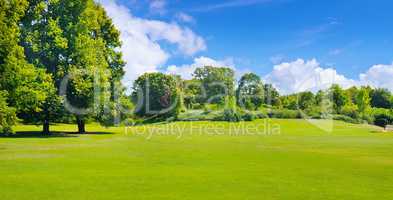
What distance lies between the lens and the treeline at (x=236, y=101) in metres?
95.3

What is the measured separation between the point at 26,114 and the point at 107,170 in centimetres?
3391

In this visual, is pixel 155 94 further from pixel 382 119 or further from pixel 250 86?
pixel 382 119

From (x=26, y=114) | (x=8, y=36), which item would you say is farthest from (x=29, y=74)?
(x=26, y=114)

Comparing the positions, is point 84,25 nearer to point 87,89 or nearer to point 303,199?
point 87,89

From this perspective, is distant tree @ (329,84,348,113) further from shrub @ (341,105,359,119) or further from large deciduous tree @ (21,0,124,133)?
large deciduous tree @ (21,0,124,133)

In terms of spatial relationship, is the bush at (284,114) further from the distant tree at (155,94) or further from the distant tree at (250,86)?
the distant tree at (250,86)

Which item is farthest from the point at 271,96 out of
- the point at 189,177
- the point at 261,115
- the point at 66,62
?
the point at 189,177

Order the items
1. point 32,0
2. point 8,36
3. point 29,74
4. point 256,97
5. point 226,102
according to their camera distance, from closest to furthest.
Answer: point 8,36 → point 29,74 → point 32,0 → point 226,102 → point 256,97

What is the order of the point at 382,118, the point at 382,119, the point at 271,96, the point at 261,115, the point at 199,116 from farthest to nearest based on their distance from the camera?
the point at 271,96 < the point at 261,115 < the point at 382,118 < the point at 199,116 < the point at 382,119

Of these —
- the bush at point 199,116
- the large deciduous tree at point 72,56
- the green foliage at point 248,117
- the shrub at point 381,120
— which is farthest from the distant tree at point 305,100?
the large deciduous tree at point 72,56

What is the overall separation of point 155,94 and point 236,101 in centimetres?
2368

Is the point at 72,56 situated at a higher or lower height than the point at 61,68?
higher

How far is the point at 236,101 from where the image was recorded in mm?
118750

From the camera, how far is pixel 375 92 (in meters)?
147
